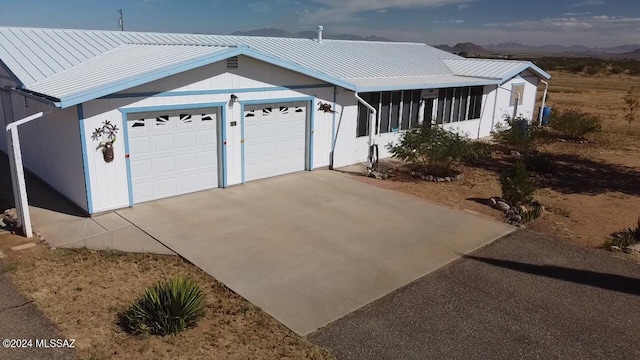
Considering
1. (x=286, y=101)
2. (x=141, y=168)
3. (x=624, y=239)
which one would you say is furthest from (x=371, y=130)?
(x=624, y=239)

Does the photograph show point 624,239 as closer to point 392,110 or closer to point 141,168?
point 392,110

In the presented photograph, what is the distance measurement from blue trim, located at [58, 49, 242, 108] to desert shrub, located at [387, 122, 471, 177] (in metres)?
5.84

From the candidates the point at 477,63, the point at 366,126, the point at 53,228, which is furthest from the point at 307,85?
the point at 477,63

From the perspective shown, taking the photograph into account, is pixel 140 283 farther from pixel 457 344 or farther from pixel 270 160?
pixel 270 160

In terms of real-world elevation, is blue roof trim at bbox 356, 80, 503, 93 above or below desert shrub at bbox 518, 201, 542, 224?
above

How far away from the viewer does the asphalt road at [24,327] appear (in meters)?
5.57

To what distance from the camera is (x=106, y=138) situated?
996 centimetres

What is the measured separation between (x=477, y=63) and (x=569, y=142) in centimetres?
576

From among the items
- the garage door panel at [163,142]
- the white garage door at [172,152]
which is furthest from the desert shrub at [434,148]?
the garage door panel at [163,142]

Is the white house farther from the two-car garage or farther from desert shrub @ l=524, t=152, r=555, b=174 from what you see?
desert shrub @ l=524, t=152, r=555, b=174

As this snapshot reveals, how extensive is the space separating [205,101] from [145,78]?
69.3 inches

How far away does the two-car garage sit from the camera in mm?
10750

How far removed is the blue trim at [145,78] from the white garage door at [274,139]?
189 cm

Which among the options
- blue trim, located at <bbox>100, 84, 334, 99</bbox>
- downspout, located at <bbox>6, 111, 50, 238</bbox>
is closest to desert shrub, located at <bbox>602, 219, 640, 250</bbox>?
blue trim, located at <bbox>100, 84, 334, 99</bbox>
